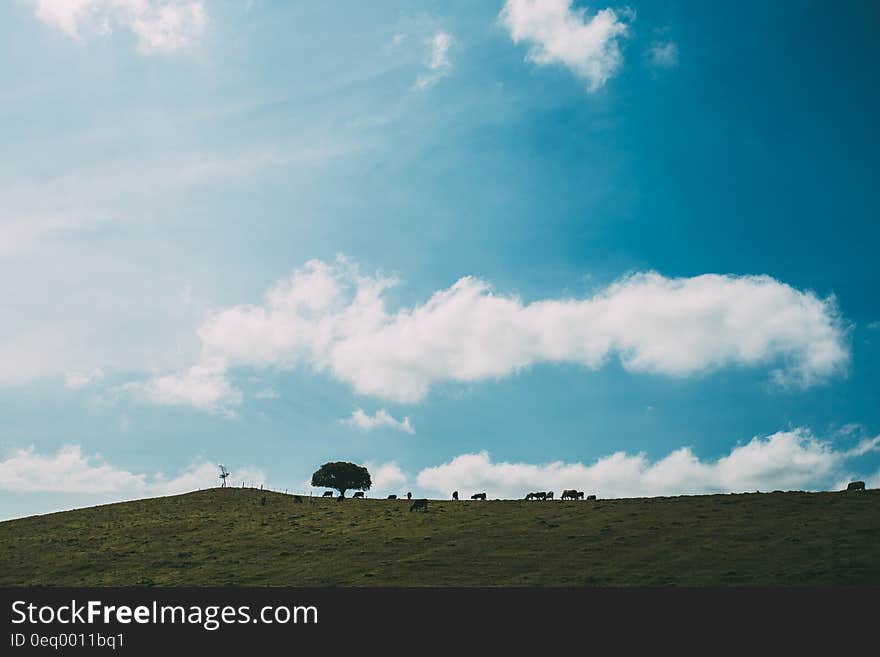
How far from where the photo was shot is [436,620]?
3089cm

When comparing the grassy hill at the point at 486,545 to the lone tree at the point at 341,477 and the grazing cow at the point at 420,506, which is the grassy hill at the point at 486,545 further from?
the lone tree at the point at 341,477

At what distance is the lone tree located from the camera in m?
105

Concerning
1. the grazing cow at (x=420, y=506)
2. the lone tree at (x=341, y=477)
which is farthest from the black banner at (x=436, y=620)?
the lone tree at (x=341, y=477)

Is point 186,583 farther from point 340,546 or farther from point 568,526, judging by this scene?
point 568,526

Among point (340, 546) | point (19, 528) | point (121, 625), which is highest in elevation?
point (19, 528)

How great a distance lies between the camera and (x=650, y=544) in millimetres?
48312

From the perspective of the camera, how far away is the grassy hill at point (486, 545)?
1660 inches

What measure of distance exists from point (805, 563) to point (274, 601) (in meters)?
29.2

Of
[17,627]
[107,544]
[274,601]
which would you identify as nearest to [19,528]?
[107,544]

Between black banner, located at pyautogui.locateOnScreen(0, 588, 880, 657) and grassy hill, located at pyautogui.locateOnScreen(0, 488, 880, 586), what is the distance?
267 inches

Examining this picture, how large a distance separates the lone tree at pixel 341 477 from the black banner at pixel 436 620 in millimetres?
70219

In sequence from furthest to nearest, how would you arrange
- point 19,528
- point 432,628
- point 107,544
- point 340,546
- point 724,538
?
point 19,528 → point 107,544 → point 340,546 → point 724,538 → point 432,628

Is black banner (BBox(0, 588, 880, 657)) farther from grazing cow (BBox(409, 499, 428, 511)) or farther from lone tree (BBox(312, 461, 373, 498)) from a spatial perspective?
lone tree (BBox(312, 461, 373, 498))

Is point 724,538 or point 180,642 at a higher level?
point 724,538
